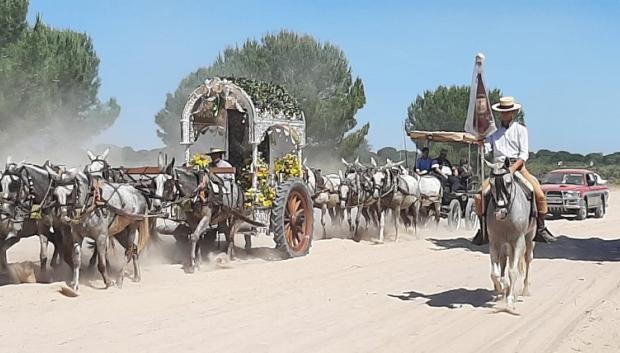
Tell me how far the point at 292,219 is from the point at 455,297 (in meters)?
4.87

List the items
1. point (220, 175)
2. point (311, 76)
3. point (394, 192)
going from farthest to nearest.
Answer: point (311, 76)
point (394, 192)
point (220, 175)

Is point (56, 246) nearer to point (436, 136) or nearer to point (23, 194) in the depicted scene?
point (23, 194)

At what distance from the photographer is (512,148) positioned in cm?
1013

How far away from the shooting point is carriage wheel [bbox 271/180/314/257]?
13859 millimetres

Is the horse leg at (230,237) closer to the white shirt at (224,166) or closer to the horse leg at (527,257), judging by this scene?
the white shirt at (224,166)

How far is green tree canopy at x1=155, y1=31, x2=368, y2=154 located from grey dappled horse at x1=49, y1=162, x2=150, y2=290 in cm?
2624

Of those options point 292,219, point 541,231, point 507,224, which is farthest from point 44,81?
point 507,224

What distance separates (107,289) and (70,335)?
3.00m

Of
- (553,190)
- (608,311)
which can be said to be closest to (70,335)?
(608,311)

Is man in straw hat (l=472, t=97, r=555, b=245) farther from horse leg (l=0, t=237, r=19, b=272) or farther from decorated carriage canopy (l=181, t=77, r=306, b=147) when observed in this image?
horse leg (l=0, t=237, r=19, b=272)

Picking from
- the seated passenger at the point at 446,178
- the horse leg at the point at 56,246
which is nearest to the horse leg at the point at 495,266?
the horse leg at the point at 56,246

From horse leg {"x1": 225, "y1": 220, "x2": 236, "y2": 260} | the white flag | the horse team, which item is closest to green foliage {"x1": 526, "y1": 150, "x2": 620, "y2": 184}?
the white flag

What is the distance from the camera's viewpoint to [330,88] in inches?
1567

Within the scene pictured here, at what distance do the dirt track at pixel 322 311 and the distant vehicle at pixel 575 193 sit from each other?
1287cm
